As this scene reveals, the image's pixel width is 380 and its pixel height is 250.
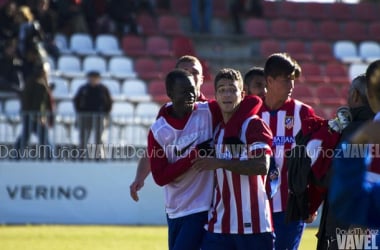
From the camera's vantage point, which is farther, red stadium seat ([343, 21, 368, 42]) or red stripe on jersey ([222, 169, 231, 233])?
red stadium seat ([343, 21, 368, 42])

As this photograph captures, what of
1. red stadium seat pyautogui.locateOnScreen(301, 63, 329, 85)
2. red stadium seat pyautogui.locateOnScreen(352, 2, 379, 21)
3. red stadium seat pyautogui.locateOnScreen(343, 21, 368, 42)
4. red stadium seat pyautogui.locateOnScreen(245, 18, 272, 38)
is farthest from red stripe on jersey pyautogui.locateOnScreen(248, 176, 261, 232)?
red stadium seat pyautogui.locateOnScreen(352, 2, 379, 21)

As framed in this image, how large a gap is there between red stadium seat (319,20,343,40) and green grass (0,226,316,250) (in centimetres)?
1091

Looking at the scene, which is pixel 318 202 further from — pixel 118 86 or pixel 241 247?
pixel 118 86

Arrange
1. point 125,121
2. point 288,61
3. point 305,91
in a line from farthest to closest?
point 305,91
point 125,121
point 288,61

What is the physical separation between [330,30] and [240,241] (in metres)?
20.3

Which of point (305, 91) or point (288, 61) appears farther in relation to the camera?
point (305, 91)

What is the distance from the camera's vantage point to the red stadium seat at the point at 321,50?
25.6 metres

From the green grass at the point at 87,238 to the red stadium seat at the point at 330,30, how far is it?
10.9m

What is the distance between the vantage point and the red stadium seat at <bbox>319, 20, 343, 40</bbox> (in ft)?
88.2

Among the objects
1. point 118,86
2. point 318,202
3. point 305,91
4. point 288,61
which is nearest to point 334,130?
point 318,202

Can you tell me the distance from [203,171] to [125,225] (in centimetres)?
999

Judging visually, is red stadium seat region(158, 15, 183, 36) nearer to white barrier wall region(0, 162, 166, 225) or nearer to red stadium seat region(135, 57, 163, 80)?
red stadium seat region(135, 57, 163, 80)

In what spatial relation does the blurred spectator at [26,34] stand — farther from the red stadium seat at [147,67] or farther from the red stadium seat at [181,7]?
the red stadium seat at [181,7]

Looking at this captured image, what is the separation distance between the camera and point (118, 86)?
21.7 m
